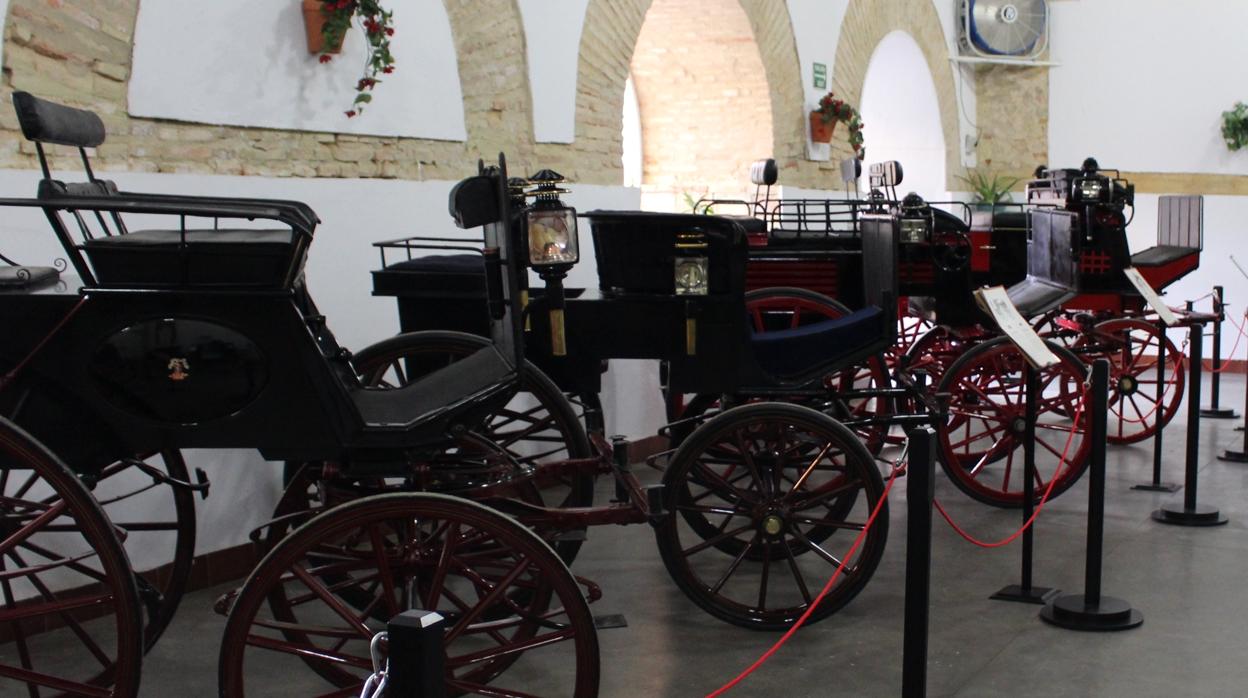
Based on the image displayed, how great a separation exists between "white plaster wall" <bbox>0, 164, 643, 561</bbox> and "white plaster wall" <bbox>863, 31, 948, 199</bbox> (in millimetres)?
7552

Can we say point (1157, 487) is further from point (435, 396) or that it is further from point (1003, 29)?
point (1003, 29)

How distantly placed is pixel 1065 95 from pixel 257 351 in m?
12.0

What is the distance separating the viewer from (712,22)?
876 cm

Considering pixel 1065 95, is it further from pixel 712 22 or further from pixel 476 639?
pixel 476 639

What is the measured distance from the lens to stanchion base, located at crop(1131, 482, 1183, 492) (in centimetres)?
601

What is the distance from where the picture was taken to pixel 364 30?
16.6 feet

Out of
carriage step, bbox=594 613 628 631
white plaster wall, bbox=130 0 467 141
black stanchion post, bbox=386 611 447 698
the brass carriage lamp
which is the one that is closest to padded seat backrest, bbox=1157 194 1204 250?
white plaster wall, bbox=130 0 467 141

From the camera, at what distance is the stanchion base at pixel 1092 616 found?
4.01 m

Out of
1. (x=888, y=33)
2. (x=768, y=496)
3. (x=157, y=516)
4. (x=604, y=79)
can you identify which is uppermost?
(x=888, y=33)

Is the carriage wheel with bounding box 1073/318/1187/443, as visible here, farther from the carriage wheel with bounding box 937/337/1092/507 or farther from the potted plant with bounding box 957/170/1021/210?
the potted plant with bounding box 957/170/1021/210

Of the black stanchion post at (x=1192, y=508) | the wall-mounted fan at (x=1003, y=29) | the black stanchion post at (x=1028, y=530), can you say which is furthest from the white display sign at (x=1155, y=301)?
the wall-mounted fan at (x=1003, y=29)

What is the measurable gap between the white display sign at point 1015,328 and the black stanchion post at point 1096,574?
0.17 m

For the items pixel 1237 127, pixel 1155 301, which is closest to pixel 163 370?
pixel 1155 301

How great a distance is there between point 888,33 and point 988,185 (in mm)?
2826
